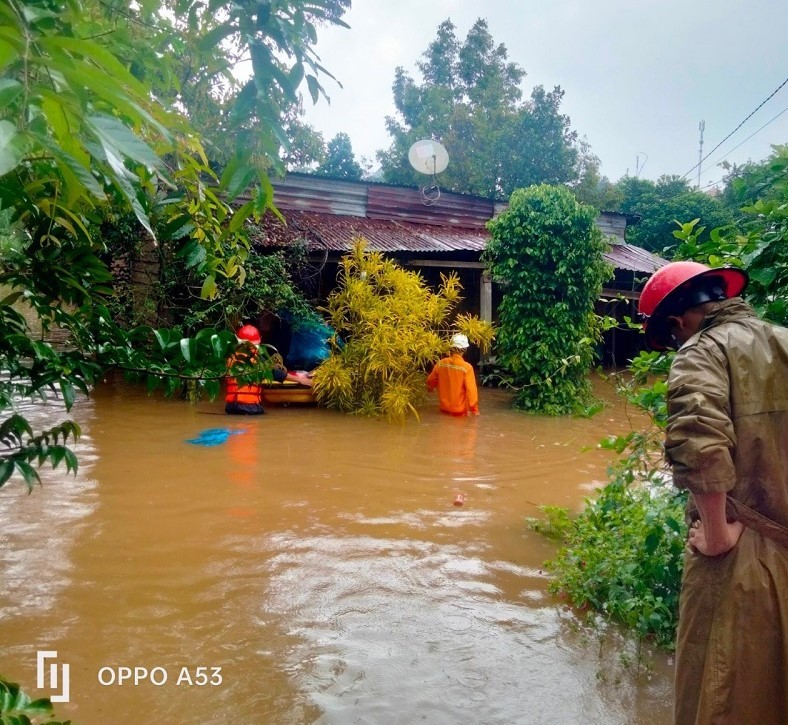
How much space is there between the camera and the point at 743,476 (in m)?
2.02

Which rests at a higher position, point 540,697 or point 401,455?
point 401,455

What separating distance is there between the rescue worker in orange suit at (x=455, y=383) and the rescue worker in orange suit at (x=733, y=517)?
290 inches

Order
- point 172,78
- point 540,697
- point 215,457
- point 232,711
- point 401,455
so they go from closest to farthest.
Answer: point 172,78, point 232,711, point 540,697, point 215,457, point 401,455

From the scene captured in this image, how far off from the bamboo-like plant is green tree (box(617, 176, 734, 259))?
14.2 m

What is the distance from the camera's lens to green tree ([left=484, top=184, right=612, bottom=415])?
1052cm

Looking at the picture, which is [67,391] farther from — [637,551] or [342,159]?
[342,159]

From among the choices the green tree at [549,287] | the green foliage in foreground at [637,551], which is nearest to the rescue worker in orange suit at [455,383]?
the green tree at [549,287]

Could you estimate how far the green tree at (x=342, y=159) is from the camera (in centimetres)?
2841

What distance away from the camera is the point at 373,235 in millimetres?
12461

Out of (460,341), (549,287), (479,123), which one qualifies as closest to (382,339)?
(460,341)

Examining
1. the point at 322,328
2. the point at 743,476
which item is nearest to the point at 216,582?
the point at 743,476

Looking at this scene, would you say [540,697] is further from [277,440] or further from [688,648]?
[277,440]

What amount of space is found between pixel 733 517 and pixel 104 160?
1.97 m

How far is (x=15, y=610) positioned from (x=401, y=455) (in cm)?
452
